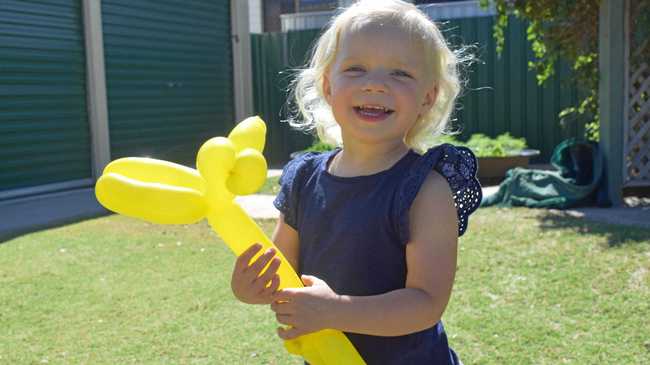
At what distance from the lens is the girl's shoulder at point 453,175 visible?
1.49 meters

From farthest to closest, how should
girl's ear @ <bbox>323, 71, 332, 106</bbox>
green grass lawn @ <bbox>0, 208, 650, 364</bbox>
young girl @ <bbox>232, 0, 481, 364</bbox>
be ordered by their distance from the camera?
green grass lawn @ <bbox>0, 208, 650, 364</bbox> < girl's ear @ <bbox>323, 71, 332, 106</bbox> < young girl @ <bbox>232, 0, 481, 364</bbox>

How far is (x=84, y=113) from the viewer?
8.77m

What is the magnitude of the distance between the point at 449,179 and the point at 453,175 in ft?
0.05

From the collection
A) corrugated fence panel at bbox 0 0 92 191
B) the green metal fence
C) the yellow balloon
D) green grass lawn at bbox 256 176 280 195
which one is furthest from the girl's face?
the green metal fence

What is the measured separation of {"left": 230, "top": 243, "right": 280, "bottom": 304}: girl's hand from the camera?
4.52ft

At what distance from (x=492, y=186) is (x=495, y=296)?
163 inches

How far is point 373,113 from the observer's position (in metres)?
1.53

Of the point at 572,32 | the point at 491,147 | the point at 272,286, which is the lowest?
the point at 491,147

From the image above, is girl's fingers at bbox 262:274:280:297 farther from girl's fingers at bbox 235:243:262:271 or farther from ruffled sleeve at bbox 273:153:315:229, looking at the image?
ruffled sleeve at bbox 273:153:315:229

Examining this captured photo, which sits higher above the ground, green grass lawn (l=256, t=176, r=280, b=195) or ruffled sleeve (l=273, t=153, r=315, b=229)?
ruffled sleeve (l=273, t=153, r=315, b=229)

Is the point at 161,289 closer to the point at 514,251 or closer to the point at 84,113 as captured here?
the point at 514,251

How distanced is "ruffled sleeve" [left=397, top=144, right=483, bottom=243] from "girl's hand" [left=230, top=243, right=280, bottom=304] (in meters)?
0.30

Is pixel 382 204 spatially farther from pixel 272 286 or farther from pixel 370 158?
pixel 272 286

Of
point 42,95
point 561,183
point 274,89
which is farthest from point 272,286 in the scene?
point 274,89
